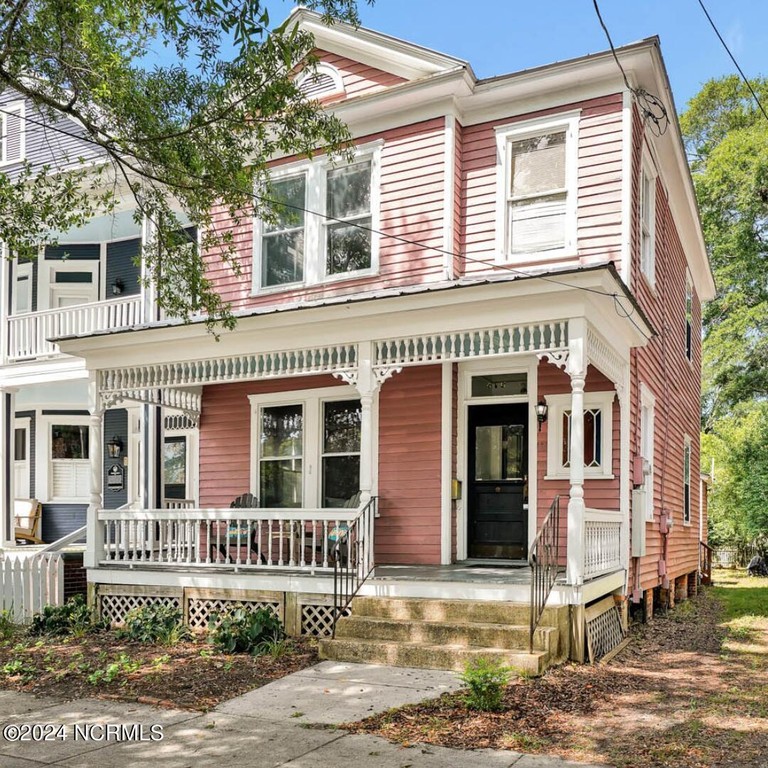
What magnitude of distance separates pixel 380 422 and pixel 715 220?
20596mm

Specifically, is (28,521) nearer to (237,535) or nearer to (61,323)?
(61,323)

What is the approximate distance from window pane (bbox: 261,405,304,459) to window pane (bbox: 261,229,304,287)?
6.12ft

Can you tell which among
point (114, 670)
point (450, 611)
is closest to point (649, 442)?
point (450, 611)

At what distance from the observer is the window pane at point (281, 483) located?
12.2m

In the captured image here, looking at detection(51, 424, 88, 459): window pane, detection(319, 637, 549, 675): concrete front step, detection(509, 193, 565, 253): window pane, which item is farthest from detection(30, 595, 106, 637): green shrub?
detection(509, 193, 565, 253): window pane

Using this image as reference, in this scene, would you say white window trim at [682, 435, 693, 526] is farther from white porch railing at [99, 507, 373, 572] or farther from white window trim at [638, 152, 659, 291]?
white porch railing at [99, 507, 373, 572]

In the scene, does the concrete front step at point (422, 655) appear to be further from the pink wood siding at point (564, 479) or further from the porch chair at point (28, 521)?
the porch chair at point (28, 521)

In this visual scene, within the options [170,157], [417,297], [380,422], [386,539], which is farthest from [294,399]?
[170,157]

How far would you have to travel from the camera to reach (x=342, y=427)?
11930 millimetres

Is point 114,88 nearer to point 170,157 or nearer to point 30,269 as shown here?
point 170,157

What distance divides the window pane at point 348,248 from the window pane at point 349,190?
0.19 metres

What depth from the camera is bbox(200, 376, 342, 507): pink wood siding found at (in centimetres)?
1253

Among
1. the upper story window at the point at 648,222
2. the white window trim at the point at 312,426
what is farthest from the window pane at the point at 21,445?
the upper story window at the point at 648,222

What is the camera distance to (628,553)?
1029 cm
